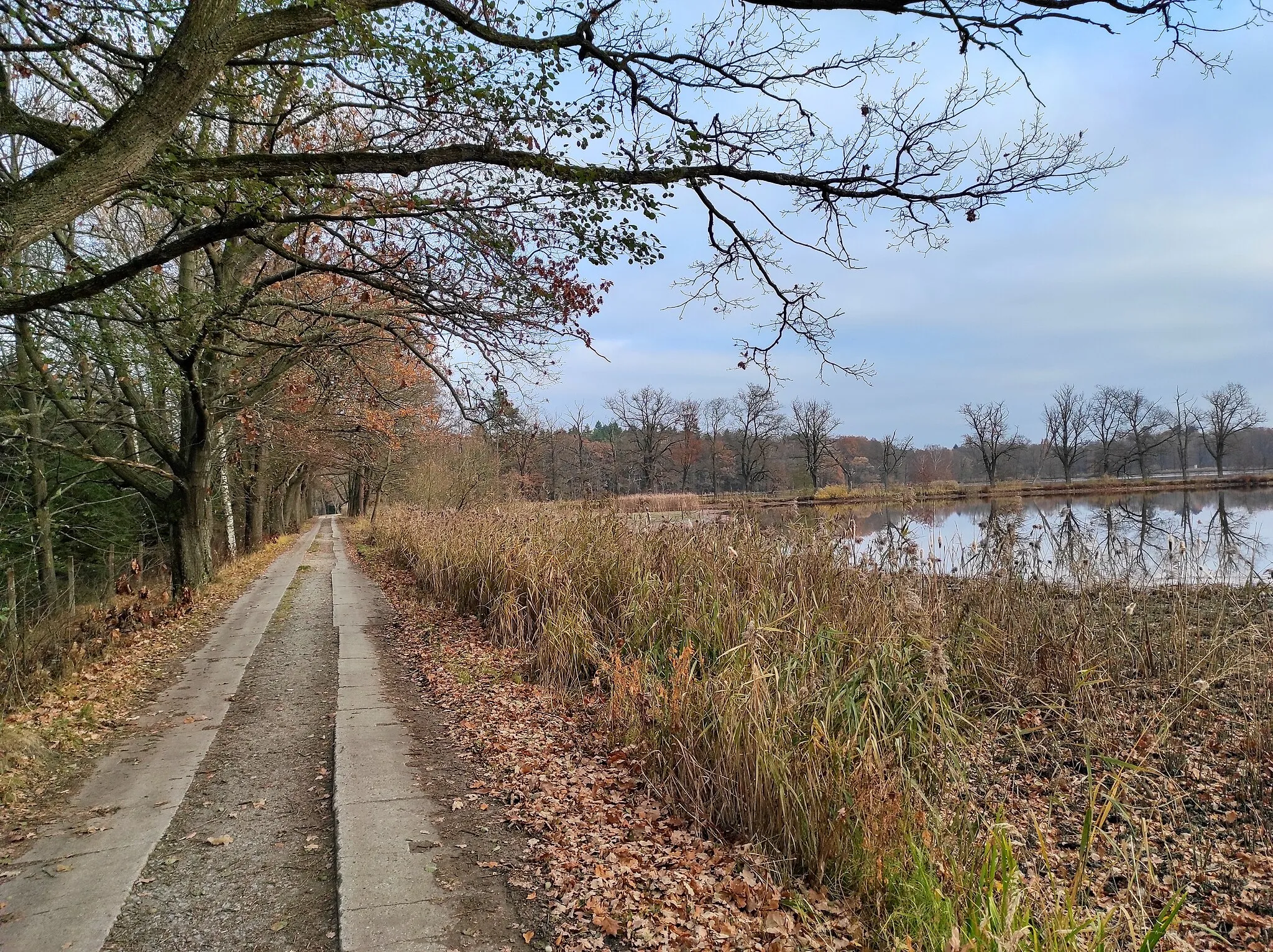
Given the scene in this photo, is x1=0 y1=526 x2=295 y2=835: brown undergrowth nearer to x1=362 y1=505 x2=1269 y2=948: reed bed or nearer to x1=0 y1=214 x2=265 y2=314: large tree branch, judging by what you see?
x1=0 y1=214 x2=265 y2=314: large tree branch

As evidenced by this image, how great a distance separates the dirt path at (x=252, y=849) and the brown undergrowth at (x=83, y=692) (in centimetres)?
90

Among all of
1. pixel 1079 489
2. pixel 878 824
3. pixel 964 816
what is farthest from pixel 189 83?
pixel 1079 489

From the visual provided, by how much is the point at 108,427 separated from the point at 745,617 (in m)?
11.5

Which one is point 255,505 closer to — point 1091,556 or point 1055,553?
point 1055,553

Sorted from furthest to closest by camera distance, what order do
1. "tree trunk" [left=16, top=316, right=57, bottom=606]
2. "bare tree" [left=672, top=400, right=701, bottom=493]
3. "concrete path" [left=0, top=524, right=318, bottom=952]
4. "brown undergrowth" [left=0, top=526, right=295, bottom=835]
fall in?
"bare tree" [left=672, top=400, right=701, bottom=493] < "tree trunk" [left=16, top=316, right=57, bottom=606] < "brown undergrowth" [left=0, top=526, right=295, bottom=835] < "concrete path" [left=0, top=524, right=318, bottom=952]

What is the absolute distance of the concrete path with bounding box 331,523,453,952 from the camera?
285 cm

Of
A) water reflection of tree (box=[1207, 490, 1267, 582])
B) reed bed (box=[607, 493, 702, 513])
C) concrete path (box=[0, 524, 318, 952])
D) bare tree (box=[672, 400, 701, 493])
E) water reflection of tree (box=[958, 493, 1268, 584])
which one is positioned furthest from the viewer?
bare tree (box=[672, 400, 701, 493])

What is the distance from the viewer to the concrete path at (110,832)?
9.75 feet

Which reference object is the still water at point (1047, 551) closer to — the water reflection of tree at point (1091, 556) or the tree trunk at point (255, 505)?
the water reflection of tree at point (1091, 556)

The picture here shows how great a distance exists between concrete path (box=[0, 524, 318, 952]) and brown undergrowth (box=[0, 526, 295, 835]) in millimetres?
221

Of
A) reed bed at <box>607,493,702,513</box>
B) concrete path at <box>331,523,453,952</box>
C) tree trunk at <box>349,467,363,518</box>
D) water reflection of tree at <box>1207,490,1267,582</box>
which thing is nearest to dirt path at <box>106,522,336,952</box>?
concrete path at <box>331,523,453,952</box>

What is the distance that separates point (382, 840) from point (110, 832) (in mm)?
1670

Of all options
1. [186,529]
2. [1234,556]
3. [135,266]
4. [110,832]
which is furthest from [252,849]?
[186,529]

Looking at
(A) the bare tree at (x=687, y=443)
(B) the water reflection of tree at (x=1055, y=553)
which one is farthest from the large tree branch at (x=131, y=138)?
(A) the bare tree at (x=687, y=443)
